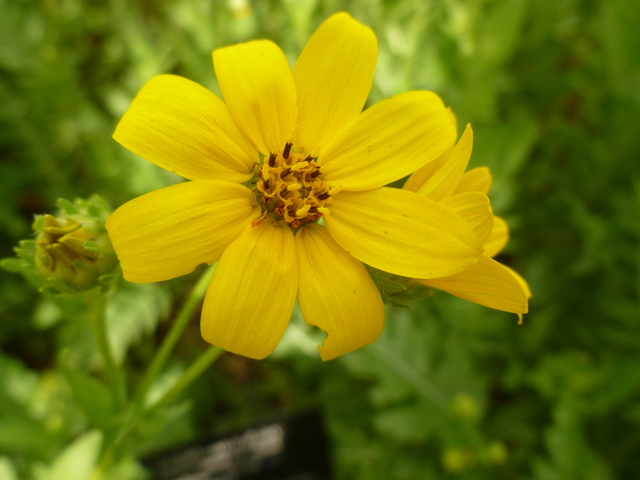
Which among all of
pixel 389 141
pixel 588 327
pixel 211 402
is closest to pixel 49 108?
pixel 211 402

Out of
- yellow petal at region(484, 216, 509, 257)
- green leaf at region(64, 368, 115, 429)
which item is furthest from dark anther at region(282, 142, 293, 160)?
green leaf at region(64, 368, 115, 429)

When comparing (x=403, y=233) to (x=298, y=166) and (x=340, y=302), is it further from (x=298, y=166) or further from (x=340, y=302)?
(x=298, y=166)

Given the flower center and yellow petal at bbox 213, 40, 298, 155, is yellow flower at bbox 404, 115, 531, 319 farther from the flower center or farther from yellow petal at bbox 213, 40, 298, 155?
yellow petal at bbox 213, 40, 298, 155

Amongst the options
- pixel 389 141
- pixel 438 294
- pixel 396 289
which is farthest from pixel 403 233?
pixel 438 294

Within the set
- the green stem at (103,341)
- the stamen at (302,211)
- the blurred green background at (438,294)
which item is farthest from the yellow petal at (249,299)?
the blurred green background at (438,294)

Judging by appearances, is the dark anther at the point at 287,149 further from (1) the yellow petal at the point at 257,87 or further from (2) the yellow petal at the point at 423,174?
(2) the yellow petal at the point at 423,174

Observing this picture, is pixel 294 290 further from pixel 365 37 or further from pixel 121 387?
pixel 121 387
